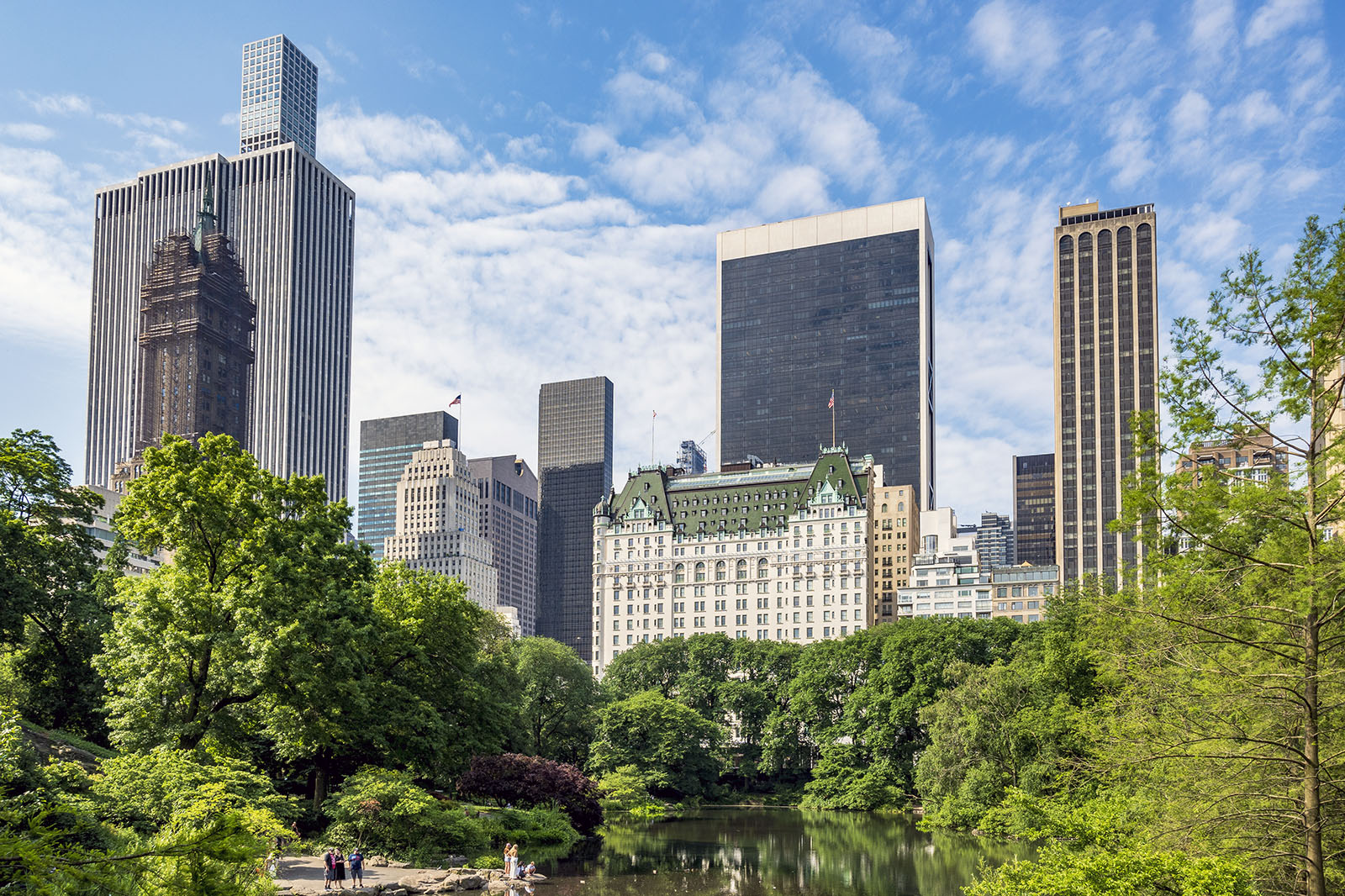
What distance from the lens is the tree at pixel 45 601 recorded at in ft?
166

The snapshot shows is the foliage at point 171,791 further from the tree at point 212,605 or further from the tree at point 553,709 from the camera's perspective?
the tree at point 553,709

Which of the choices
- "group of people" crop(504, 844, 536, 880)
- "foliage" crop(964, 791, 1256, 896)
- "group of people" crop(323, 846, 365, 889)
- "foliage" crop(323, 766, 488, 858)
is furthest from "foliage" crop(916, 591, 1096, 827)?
"group of people" crop(323, 846, 365, 889)

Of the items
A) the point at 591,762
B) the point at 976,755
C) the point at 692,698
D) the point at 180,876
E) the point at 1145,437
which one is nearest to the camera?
the point at 180,876

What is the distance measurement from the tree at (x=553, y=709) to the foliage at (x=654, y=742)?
2.15 m

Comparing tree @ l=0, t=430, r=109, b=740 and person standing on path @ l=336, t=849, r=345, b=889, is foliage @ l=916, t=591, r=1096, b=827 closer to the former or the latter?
person standing on path @ l=336, t=849, r=345, b=889

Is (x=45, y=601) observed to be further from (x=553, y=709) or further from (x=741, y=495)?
(x=741, y=495)

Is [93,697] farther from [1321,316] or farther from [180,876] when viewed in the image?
[1321,316]

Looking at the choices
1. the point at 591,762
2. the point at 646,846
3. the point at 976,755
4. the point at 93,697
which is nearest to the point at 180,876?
the point at 93,697

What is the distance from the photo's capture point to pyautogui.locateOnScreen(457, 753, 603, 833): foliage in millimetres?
62469

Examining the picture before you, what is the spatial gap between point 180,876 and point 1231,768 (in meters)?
23.5

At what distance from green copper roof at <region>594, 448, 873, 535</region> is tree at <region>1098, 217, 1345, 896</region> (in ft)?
492

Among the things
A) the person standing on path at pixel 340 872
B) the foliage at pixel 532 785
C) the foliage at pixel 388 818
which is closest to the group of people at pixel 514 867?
the foliage at pixel 388 818

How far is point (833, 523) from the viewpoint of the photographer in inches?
6939

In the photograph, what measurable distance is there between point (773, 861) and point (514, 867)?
18029 mm
